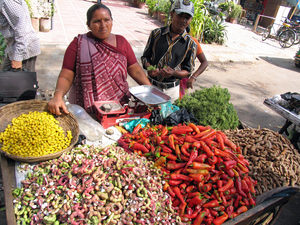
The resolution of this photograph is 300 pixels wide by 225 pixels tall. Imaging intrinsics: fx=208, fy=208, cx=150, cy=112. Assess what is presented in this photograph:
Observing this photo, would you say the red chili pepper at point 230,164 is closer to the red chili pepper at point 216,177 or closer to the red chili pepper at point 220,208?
the red chili pepper at point 216,177

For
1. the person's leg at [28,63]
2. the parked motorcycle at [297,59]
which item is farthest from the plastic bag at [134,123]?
the parked motorcycle at [297,59]

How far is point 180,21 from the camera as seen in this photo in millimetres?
2789

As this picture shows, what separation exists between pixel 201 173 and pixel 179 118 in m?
0.95

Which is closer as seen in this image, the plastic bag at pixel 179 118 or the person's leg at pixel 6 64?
the plastic bag at pixel 179 118

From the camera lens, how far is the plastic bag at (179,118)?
2.67m

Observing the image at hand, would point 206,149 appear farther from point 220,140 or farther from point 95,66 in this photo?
point 95,66

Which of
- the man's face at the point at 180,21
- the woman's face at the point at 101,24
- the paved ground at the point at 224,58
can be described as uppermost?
the man's face at the point at 180,21

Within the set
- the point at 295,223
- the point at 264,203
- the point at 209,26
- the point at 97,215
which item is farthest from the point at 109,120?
the point at 209,26

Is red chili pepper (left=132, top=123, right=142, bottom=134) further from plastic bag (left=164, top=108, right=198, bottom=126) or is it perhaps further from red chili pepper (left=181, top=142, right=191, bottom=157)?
red chili pepper (left=181, top=142, right=191, bottom=157)

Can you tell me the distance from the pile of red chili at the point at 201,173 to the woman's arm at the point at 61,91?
749mm

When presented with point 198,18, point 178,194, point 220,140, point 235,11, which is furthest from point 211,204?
point 235,11

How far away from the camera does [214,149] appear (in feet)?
6.73

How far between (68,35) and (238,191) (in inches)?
304

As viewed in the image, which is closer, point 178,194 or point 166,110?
point 178,194
